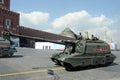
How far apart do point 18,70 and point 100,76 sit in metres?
5.14

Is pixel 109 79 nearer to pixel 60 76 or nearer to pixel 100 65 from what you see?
pixel 60 76

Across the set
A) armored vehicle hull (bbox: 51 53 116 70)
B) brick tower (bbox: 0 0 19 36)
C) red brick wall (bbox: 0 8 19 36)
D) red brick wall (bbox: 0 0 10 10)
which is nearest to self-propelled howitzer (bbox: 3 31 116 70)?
armored vehicle hull (bbox: 51 53 116 70)

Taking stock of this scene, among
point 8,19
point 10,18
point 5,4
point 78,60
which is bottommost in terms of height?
point 78,60

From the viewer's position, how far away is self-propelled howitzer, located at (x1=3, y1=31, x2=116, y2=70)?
683 inches

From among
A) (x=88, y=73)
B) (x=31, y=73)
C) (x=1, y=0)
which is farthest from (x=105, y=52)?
(x=1, y=0)

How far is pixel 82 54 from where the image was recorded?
1834 cm

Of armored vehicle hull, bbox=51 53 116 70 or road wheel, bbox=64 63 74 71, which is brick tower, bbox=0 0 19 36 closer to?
armored vehicle hull, bbox=51 53 116 70

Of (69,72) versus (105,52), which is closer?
(69,72)

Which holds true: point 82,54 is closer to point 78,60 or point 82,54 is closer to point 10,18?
point 78,60

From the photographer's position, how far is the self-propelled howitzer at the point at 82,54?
17.3 m

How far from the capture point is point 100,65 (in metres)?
20.1

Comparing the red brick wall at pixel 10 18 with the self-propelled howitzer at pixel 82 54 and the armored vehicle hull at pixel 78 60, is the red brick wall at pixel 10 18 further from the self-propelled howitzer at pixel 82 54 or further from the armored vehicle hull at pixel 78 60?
the armored vehicle hull at pixel 78 60

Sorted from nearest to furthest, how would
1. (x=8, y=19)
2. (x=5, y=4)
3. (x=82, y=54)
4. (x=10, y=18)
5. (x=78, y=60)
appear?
(x=78, y=60), (x=82, y=54), (x=8, y=19), (x=10, y=18), (x=5, y=4)

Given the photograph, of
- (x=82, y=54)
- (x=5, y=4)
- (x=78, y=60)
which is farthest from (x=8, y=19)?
(x=78, y=60)
